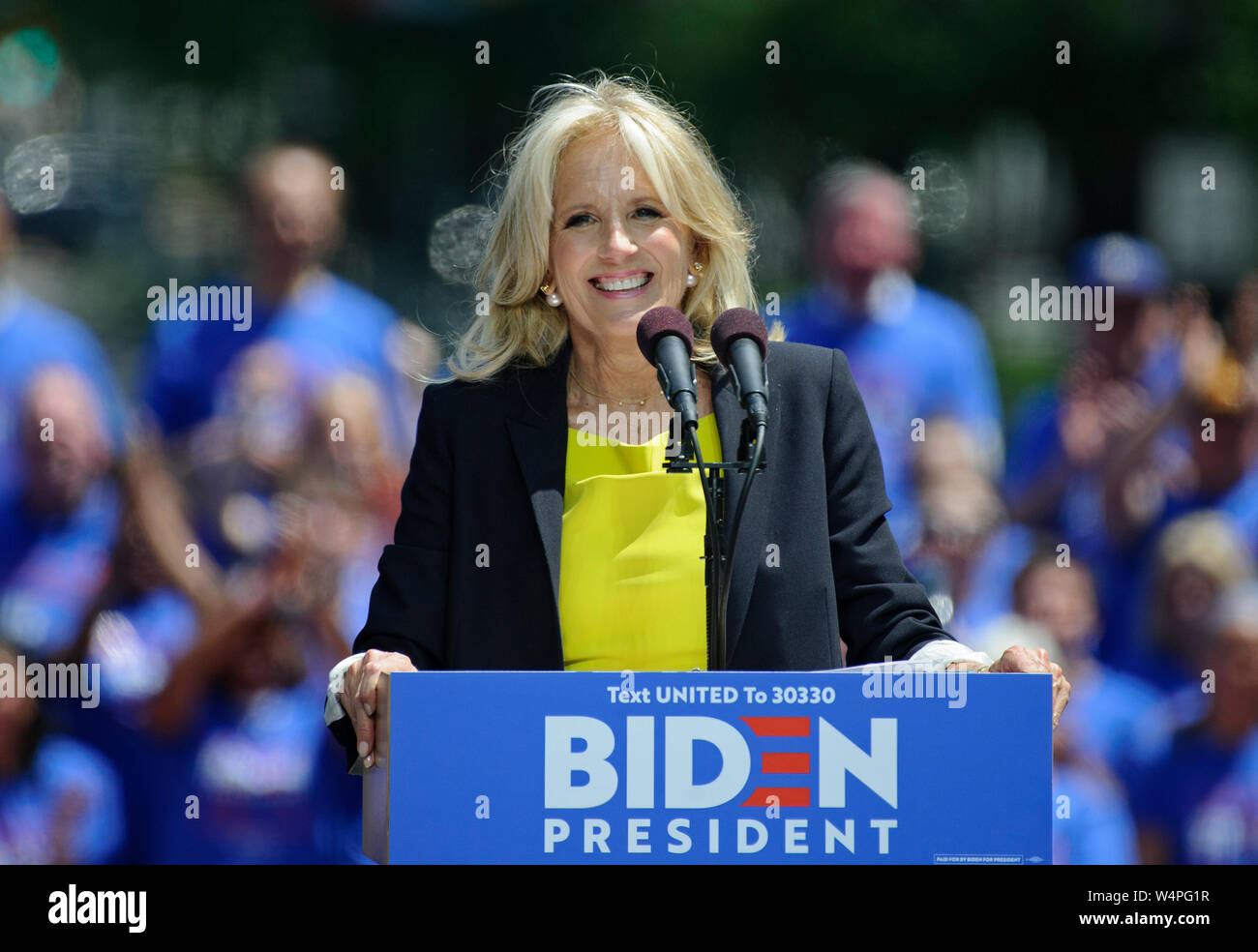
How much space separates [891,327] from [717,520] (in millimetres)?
2309

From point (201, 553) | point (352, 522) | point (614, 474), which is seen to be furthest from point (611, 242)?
point (201, 553)

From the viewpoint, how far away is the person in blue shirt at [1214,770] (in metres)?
4.17

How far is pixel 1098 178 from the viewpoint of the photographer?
4293 mm

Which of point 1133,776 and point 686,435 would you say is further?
point 1133,776

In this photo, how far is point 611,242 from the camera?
2.58 m

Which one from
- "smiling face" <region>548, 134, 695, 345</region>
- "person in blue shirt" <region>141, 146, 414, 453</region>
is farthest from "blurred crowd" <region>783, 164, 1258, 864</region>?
"smiling face" <region>548, 134, 695, 345</region>

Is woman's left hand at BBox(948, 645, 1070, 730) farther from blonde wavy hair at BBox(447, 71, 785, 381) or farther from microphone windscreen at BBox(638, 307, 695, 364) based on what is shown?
blonde wavy hair at BBox(447, 71, 785, 381)

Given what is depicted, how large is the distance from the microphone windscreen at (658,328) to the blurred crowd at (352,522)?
6.84ft

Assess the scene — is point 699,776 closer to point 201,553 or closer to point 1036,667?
point 1036,667

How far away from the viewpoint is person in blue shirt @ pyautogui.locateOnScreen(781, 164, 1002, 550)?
4.22 meters
